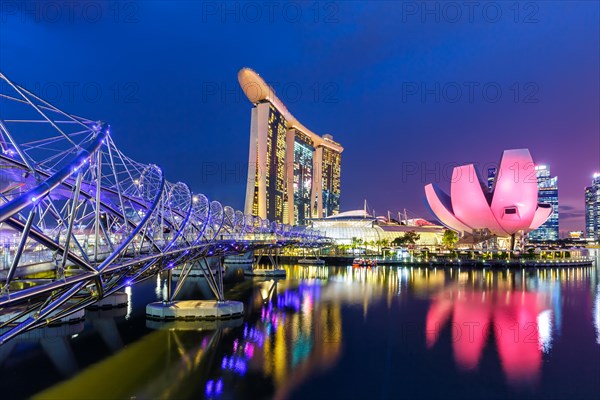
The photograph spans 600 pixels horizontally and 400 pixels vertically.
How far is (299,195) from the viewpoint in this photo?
129125mm

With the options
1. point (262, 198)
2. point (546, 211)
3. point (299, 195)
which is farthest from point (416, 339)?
point (299, 195)

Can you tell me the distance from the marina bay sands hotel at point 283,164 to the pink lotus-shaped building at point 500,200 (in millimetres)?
37466

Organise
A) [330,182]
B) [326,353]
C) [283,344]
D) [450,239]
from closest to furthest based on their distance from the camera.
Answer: [326,353], [283,344], [450,239], [330,182]

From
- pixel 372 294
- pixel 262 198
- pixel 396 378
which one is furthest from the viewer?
pixel 262 198

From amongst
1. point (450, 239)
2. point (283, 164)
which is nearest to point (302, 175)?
point (283, 164)

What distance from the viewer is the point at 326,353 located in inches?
635

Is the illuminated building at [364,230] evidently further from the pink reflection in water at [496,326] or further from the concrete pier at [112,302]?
the concrete pier at [112,302]

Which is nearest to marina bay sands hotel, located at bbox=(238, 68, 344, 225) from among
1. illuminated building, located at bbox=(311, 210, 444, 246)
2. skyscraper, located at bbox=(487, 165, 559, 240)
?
illuminated building, located at bbox=(311, 210, 444, 246)

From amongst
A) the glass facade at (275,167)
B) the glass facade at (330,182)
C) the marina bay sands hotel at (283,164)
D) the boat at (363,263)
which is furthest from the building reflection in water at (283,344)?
the glass facade at (330,182)

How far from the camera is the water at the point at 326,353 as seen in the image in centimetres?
1264

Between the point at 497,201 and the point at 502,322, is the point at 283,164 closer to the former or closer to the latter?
the point at 497,201

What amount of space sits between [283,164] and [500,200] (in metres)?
57.5

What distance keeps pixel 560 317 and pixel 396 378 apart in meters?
13.8

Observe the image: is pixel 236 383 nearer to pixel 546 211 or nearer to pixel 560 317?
pixel 560 317
